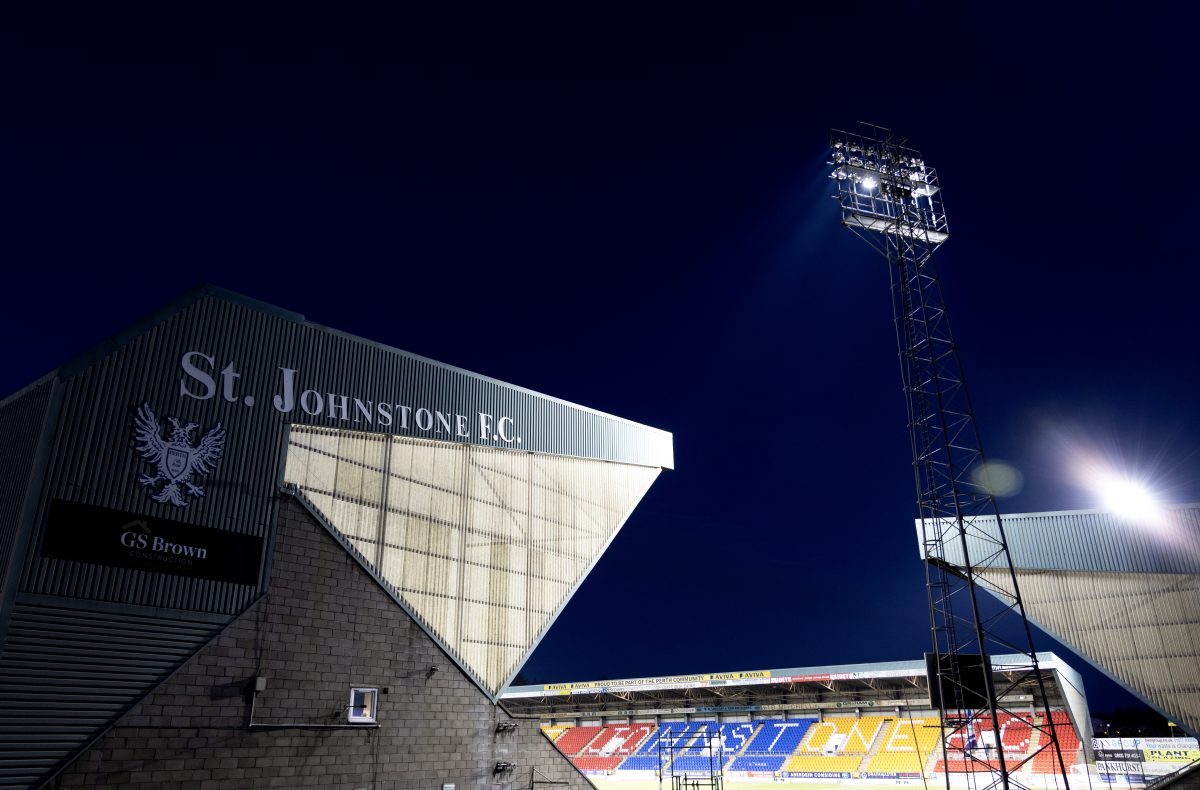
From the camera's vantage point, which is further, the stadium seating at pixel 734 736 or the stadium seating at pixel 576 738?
the stadium seating at pixel 576 738

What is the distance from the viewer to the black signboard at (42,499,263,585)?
742 inches

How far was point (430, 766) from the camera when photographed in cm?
2481

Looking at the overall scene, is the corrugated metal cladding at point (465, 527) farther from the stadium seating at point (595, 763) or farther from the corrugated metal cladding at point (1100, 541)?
the stadium seating at point (595, 763)

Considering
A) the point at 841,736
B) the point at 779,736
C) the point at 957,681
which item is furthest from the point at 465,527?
the point at 779,736

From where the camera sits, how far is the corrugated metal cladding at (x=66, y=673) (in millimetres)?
17250

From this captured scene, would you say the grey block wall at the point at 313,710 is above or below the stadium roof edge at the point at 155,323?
below

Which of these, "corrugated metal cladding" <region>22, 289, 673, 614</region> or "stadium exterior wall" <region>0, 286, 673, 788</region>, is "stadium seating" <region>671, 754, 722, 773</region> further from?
"corrugated metal cladding" <region>22, 289, 673, 614</region>

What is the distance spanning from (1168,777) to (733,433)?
3853 inches

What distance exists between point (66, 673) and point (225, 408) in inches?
307

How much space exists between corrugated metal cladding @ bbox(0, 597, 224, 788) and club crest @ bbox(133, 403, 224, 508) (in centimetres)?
327

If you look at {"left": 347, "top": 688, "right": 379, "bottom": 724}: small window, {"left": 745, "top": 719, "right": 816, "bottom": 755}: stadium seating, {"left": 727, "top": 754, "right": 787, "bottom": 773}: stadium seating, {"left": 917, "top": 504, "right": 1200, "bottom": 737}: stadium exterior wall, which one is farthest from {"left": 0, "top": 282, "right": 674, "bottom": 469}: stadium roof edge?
{"left": 745, "top": 719, "right": 816, "bottom": 755}: stadium seating

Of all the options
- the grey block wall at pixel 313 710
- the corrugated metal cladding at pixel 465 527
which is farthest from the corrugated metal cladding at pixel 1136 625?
the grey block wall at pixel 313 710

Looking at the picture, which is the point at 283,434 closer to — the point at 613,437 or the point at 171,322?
the point at 171,322

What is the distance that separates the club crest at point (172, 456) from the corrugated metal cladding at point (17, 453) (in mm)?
2163
